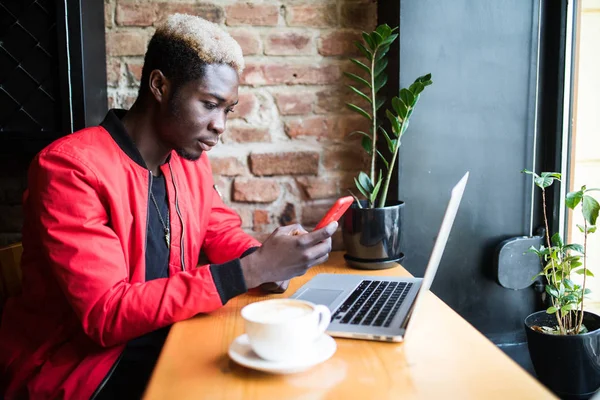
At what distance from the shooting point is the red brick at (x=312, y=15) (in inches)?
67.9

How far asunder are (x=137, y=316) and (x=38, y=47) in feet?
2.95

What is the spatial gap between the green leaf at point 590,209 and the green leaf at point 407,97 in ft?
1.69

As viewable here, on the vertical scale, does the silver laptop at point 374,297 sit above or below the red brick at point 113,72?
below

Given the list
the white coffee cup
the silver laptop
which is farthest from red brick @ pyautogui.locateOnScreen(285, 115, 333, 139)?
the white coffee cup

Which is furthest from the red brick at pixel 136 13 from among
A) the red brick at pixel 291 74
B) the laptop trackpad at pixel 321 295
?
the laptop trackpad at pixel 321 295

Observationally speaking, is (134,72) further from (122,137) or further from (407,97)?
(407,97)

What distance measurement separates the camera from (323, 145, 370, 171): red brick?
1795mm

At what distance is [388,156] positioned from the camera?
68.7 inches

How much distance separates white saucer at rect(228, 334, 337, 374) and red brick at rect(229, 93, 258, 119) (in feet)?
3.32

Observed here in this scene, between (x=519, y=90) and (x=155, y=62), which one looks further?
(x=519, y=90)

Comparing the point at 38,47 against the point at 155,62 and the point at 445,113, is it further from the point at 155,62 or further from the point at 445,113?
the point at 445,113

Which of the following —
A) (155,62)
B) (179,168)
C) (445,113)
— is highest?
(155,62)

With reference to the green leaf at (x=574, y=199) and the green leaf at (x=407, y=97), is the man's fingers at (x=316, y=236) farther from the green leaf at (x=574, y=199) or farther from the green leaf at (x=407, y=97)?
the green leaf at (x=574, y=199)

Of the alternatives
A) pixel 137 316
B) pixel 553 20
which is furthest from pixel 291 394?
pixel 553 20
